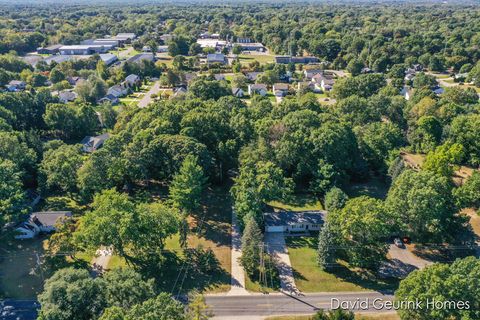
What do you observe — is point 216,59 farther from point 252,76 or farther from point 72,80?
point 72,80

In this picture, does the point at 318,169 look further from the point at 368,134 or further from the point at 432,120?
the point at 432,120

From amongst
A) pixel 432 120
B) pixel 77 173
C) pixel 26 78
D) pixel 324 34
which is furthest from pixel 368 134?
pixel 324 34

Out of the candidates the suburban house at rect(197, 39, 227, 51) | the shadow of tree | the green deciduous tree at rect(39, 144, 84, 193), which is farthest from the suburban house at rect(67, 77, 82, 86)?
the shadow of tree

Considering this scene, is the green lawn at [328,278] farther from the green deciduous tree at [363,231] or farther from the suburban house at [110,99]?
the suburban house at [110,99]

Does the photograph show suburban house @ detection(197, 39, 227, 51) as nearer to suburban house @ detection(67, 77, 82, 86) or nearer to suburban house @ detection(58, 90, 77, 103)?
suburban house @ detection(67, 77, 82, 86)

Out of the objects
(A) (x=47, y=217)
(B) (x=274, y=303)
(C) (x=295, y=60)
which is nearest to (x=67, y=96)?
(A) (x=47, y=217)
